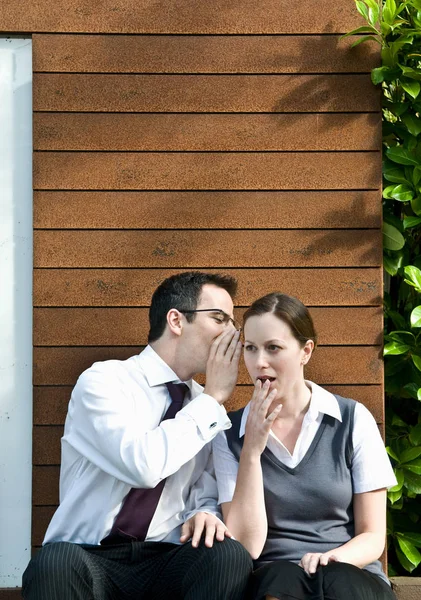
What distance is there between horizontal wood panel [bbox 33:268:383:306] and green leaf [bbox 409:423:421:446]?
1.63ft

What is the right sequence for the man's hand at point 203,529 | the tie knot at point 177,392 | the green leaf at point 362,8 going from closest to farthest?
the man's hand at point 203,529, the tie knot at point 177,392, the green leaf at point 362,8

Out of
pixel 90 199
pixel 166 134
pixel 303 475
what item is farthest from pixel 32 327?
pixel 303 475

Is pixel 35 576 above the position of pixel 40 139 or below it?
below

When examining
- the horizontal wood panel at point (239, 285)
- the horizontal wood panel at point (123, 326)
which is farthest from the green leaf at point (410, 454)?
the horizontal wood panel at point (239, 285)

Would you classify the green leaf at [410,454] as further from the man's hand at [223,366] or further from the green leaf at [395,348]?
the man's hand at [223,366]

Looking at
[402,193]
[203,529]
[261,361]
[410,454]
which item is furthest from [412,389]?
[203,529]

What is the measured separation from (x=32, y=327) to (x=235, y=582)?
1.22m

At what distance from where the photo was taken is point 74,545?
2.38 m

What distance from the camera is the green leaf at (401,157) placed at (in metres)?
3.11

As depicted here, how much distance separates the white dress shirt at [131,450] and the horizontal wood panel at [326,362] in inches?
10.4

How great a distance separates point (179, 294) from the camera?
2809 mm

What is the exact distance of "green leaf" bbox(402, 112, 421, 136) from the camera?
3139 mm

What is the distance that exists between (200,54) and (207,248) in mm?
710

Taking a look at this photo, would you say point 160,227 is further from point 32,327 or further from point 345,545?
point 345,545
